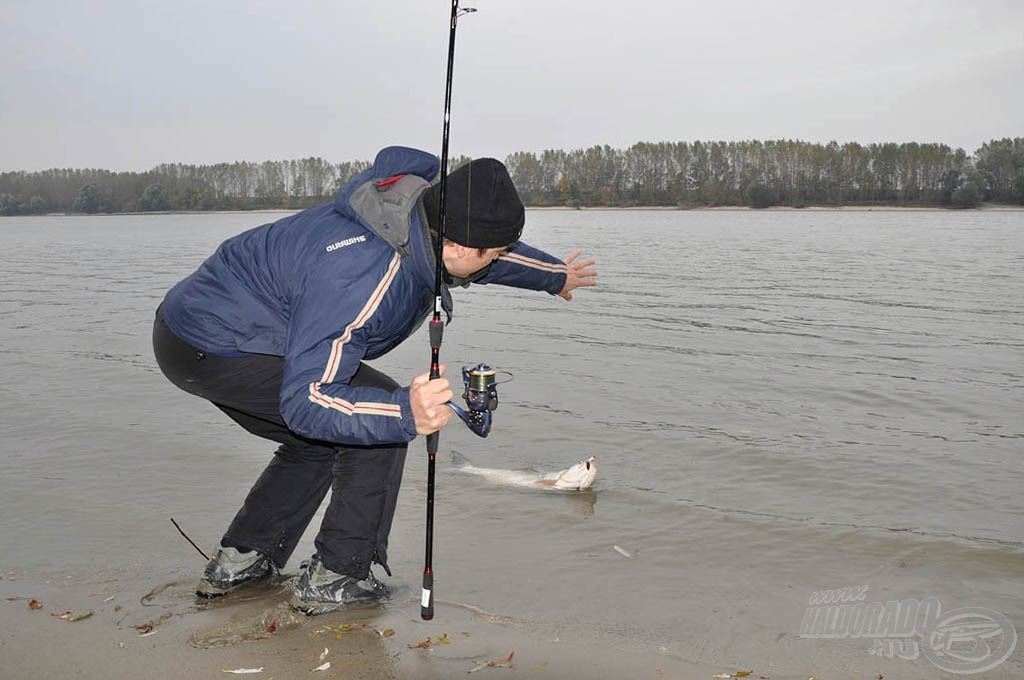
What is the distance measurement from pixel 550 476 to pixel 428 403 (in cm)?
322

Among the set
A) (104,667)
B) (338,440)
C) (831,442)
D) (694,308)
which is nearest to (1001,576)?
(831,442)

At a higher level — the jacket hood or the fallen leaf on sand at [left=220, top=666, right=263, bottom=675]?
the jacket hood

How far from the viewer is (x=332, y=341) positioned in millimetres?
3150

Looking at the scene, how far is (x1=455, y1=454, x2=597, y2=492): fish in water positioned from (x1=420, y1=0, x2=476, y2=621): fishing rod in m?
2.22

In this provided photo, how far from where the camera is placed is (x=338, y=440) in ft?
10.6

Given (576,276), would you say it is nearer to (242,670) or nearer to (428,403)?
(428,403)

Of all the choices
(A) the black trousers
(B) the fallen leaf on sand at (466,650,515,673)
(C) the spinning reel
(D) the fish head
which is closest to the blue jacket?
(A) the black trousers

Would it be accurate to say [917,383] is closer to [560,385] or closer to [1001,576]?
[560,385]

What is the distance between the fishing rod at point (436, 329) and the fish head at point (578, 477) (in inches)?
87.2

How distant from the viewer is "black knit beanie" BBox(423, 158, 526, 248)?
3318mm

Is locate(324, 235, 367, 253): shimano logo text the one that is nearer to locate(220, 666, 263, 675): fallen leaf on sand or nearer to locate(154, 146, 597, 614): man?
locate(154, 146, 597, 614): man

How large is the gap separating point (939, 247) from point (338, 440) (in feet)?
106

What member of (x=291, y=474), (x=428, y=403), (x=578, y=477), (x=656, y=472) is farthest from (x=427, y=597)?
(x=656, y=472)

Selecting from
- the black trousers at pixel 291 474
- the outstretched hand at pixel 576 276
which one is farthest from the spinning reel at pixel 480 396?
the outstretched hand at pixel 576 276
